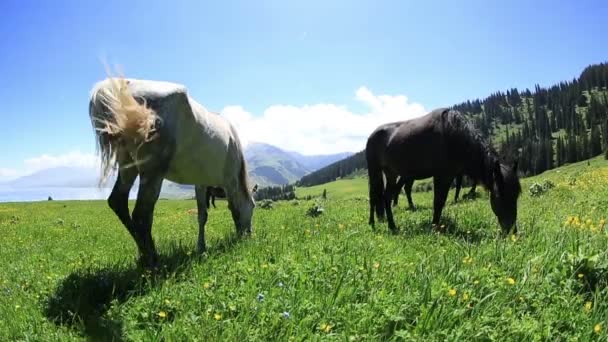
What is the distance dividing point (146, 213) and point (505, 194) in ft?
22.2

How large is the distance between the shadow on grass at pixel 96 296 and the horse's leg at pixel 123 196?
0.74 m

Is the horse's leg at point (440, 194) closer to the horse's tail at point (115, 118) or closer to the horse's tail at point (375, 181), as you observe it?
the horse's tail at point (375, 181)

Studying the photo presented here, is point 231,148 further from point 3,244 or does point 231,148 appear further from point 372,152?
point 3,244

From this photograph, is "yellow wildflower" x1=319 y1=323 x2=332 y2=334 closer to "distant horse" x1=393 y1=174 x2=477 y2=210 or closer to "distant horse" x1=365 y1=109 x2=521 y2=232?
"distant horse" x1=365 y1=109 x2=521 y2=232

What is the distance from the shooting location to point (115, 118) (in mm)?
6184

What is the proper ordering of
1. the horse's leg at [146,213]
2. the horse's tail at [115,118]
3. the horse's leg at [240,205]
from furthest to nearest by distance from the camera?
the horse's leg at [240,205], the horse's leg at [146,213], the horse's tail at [115,118]

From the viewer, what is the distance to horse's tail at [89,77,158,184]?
612 cm

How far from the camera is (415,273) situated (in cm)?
504

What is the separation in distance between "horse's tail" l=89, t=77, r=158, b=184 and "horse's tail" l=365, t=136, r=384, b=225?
25.1 feet

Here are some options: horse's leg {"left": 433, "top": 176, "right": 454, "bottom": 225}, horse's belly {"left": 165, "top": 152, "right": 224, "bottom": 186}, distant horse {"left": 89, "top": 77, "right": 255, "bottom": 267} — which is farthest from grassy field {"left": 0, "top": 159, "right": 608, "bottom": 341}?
horse's leg {"left": 433, "top": 176, "right": 454, "bottom": 225}

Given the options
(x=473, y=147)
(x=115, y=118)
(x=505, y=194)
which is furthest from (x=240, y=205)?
(x=505, y=194)

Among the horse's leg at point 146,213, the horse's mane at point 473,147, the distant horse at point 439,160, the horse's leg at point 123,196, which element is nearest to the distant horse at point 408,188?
the distant horse at point 439,160

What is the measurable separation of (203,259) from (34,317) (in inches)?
90.3

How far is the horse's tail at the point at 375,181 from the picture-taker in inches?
Answer: 496
